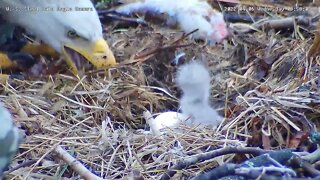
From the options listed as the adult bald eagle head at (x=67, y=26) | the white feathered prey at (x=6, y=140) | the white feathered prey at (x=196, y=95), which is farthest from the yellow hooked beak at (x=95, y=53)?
the white feathered prey at (x=6, y=140)

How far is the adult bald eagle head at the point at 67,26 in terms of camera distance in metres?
2.99

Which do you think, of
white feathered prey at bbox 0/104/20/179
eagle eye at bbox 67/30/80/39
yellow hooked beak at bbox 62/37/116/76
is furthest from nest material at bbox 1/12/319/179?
white feathered prey at bbox 0/104/20/179

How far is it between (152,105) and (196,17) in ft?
2.18

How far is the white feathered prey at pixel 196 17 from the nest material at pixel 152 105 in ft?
0.17

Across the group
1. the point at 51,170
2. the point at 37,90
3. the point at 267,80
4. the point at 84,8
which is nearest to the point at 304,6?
the point at 267,80

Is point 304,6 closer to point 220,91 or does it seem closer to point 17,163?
point 220,91

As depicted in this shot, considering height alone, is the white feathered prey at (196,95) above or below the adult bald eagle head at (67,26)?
below

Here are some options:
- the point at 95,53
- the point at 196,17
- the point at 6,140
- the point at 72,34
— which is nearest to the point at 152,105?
the point at 95,53

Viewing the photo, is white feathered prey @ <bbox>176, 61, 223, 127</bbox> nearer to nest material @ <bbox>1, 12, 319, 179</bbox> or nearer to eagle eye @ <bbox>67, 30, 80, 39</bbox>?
nest material @ <bbox>1, 12, 319, 179</bbox>

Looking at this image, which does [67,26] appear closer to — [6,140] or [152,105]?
[152,105]

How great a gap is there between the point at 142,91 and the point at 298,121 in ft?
2.14

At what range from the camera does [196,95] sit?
2.71 meters

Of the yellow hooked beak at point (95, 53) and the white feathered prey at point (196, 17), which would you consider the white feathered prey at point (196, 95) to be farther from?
the white feathered prey at point (196, 17)

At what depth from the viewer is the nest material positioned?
235 centimetres
